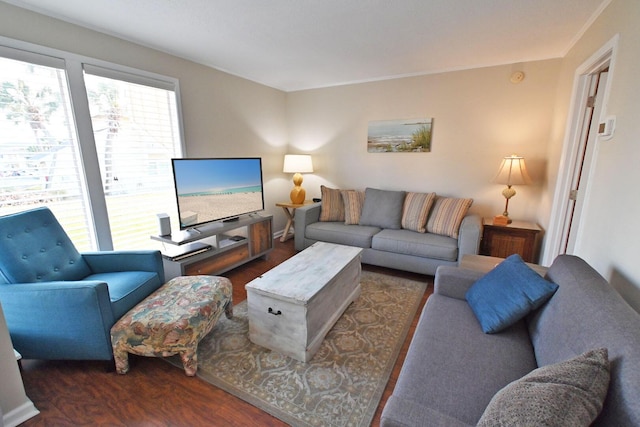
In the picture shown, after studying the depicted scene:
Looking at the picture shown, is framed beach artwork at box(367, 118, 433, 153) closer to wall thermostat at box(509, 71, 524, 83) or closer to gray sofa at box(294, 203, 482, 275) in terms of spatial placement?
wall thermostat at box(509, 71, 524, 83)

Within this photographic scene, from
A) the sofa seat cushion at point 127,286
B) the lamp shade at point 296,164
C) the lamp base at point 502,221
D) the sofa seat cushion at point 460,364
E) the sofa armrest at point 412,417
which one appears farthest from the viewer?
the lamp shade at point 296,164

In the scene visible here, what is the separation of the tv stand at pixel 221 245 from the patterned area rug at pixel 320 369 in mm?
588

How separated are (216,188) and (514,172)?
3118 millimetres

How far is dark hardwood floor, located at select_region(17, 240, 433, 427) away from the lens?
4.62 feet

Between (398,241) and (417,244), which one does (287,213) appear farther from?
(417,244)

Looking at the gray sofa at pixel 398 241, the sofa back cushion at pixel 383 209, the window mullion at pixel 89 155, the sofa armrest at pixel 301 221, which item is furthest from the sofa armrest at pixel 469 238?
the window mullion at pixel 89 155

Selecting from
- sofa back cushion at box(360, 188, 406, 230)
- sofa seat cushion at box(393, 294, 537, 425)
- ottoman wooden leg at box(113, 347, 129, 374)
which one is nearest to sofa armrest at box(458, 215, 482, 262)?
sofa back cushion at box(360, 188, 406, 230)

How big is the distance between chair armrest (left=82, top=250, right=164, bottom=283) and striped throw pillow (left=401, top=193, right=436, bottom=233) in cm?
260

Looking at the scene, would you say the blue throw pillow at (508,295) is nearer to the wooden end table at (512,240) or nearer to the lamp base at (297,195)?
the wooden end table at (512,240)

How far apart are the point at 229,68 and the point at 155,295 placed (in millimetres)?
2696

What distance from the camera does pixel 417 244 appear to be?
2.95 metres

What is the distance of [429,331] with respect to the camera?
145 cm

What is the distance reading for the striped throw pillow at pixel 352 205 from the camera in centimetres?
360

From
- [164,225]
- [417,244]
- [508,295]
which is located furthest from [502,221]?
[164,225]
